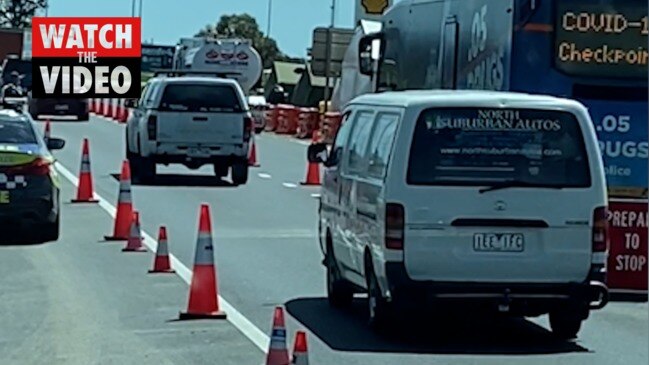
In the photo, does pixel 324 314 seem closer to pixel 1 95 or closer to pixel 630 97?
pixel 630 97

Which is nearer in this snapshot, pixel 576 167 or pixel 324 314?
pixel 576 167

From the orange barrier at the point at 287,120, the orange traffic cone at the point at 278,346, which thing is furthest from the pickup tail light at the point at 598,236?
the orange barrier at the point at 287,120

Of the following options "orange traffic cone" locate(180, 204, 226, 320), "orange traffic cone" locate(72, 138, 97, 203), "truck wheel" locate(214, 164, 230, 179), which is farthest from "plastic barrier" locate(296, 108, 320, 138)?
"orange traffic cone" locate(180, 204, 226, 320)

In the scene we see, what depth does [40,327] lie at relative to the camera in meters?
12.1

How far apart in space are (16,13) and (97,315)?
85.2 metres

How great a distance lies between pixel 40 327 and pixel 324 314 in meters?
2.44

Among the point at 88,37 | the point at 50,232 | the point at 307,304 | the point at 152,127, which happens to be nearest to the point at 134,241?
the point at 50,232

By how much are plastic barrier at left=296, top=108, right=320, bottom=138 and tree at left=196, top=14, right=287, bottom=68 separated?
234 ft

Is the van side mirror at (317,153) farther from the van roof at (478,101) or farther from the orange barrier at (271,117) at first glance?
the orange barrier at (271,117)

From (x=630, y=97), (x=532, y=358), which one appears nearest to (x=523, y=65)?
(x=630, y=97)

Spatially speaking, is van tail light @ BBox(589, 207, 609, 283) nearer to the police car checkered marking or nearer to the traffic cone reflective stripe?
the police car checkered marking

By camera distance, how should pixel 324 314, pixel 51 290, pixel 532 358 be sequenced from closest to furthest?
1. pixel 532 358
2. pixel 324 314
3. pixel 51 290

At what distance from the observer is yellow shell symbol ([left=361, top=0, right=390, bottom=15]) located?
3603 cm

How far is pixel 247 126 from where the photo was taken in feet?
92.6
